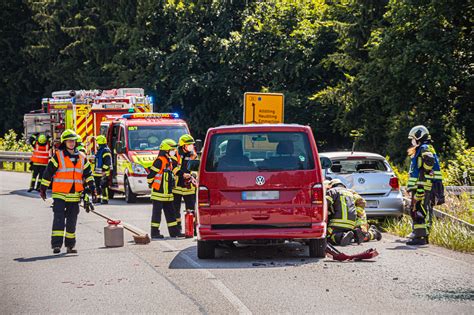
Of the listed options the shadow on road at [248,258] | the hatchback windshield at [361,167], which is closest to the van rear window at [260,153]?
the shadow on road at [248,258]

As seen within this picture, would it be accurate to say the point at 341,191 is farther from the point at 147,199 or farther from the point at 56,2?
the point at 56,2

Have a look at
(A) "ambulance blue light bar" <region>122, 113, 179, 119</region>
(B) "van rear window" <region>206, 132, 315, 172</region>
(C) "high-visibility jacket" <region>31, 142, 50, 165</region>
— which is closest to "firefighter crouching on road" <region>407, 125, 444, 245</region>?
(B) "van rear window" <region>206, 132, 315, 172</region>

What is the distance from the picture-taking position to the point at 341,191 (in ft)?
47.0

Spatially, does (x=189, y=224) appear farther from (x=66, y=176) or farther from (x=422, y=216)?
(x=422, y=216)

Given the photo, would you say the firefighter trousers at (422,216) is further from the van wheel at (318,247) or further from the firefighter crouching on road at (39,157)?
→ the firefighter crouching on road at (39,157)

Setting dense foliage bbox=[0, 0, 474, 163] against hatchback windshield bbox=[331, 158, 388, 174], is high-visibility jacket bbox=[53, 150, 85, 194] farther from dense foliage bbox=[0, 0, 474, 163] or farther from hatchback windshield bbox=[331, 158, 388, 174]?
dense foliage bbox=[0, 0, 474, 163]

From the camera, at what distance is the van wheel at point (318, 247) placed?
12859mm

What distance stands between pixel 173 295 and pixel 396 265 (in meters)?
3.46

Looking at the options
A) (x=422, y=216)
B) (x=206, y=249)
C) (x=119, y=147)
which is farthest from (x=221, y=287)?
(x=119, y=147)

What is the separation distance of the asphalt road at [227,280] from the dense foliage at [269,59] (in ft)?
53.2

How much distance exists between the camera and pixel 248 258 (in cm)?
1313

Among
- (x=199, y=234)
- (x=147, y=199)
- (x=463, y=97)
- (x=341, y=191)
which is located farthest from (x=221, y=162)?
(x=463, y=97)

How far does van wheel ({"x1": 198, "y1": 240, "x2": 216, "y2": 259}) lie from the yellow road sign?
37.5ft

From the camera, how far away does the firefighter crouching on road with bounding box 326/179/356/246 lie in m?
14.2
